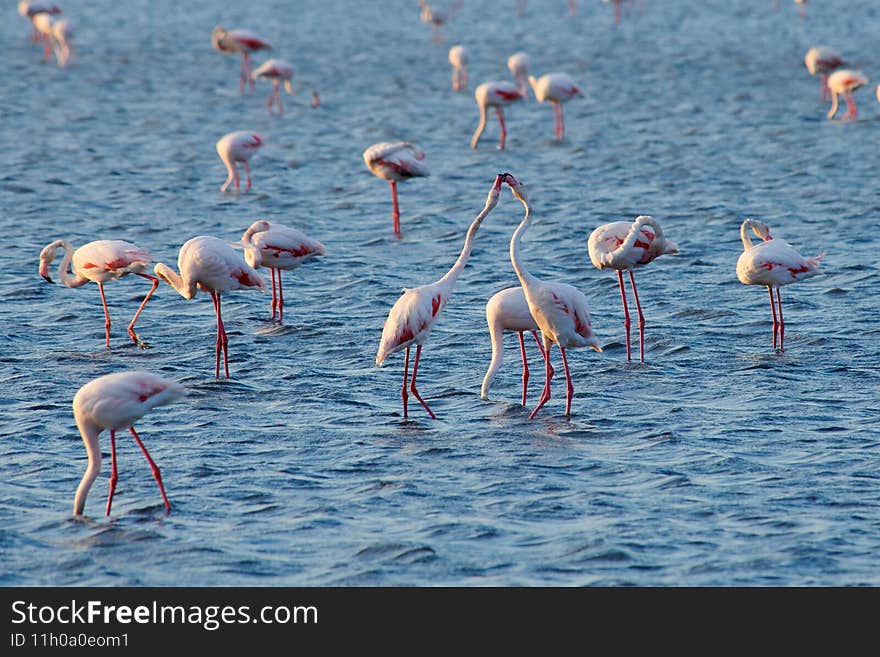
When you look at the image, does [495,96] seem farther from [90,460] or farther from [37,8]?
[37,8]

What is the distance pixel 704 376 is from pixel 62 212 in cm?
898

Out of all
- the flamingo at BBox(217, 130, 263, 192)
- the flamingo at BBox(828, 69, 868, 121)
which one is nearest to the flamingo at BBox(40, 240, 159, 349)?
the flamingo at BBox(217, 130, 263, 192)

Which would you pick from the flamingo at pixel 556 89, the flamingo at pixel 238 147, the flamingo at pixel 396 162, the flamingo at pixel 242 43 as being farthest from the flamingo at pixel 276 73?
the flamingo at pixel 396 162

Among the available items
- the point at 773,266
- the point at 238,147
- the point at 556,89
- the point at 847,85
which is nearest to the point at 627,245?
the point at 773,266

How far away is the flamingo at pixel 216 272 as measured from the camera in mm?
11062

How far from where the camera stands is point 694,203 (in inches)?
686

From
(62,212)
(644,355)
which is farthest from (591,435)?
(62,212)

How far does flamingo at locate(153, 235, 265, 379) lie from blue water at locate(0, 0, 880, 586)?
0.42 meters

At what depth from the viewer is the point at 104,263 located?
11695mm

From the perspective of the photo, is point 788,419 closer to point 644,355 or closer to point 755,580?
point 644,355

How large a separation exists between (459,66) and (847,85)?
22.7 feet

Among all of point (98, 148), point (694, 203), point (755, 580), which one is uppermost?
point (98, 148)

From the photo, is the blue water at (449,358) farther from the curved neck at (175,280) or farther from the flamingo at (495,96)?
the curved neck at (175,280)

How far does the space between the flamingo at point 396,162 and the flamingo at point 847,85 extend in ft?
28.1
